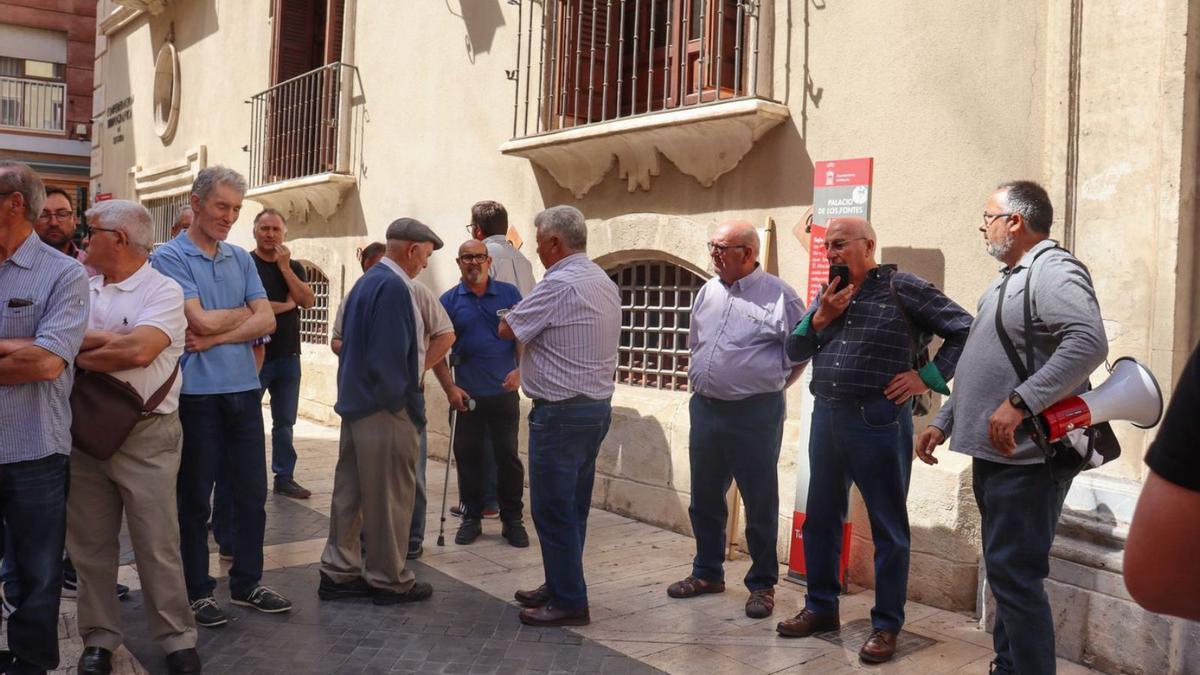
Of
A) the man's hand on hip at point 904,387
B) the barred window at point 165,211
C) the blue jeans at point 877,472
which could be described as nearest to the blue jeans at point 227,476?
the blue jeans at point 877,472

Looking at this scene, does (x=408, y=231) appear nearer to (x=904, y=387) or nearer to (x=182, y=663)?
(x=182, y=663)

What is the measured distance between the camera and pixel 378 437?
4.59 meters

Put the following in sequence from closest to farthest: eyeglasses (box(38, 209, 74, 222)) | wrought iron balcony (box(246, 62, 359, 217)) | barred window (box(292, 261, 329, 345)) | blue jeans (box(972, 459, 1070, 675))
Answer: blue jeans (box(972, 459, 1070, 675)) → eyeglasses (box(38, 209, 74, 222)) → wrought iron balcony (box(246, 62, 359, 217)) → barred window (box(292, 261, 329, 345))

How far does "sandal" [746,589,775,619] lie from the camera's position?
15.2ft

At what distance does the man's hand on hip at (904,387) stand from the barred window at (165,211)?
40.0ft

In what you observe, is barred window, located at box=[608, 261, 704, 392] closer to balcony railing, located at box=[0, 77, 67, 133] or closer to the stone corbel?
the stone corbel

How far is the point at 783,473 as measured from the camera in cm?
555

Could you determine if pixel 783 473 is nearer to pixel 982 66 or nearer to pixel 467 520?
pixel 467 520

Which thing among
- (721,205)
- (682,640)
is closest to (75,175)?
(721,205)

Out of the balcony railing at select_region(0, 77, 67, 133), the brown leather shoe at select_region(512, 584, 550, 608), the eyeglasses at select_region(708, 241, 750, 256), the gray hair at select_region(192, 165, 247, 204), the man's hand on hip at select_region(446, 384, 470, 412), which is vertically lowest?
the brown leather shoe at select_region(512, 584, 550, 608)

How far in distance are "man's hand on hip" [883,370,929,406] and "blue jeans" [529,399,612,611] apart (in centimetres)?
127

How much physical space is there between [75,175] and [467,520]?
22033 mm

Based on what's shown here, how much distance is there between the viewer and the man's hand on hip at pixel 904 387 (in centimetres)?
403

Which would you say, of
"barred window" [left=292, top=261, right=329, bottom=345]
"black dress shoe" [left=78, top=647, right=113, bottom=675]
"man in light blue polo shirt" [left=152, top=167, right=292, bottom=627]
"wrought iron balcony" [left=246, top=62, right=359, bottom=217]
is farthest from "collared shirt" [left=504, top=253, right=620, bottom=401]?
"barred window" [left=292, top=261, right=329, bottom=345]
